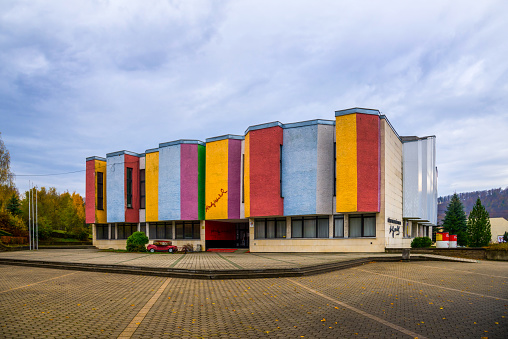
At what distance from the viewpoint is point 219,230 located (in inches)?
1550

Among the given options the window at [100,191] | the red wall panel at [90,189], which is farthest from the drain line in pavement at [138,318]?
the red wall panel at [90,189]

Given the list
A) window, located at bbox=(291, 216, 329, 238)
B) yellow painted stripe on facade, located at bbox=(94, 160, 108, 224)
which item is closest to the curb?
window, located at bbox=(291, 216, 329, 238)

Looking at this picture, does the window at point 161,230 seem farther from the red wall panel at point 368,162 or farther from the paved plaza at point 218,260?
the red wall panel at point 368,162

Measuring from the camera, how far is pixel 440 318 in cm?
816

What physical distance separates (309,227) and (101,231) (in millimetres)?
28785

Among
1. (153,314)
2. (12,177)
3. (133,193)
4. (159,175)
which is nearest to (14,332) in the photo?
(153,314)

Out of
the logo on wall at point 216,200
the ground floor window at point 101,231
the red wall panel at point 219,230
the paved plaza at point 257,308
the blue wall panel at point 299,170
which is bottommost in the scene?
the ground floor window at point 101,231

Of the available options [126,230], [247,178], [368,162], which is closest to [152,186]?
[126,230]

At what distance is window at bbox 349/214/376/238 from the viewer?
2868cm

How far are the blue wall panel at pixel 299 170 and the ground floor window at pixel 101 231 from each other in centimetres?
2640

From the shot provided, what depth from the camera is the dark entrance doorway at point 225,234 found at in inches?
1495

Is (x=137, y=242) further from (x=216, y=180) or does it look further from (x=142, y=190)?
(x=142, y=190)

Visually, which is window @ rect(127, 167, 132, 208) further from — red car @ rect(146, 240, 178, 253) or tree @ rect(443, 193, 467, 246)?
tree @ rect(443, 193, 467, 246)

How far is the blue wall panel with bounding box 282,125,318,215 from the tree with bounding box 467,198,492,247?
1893 cm
